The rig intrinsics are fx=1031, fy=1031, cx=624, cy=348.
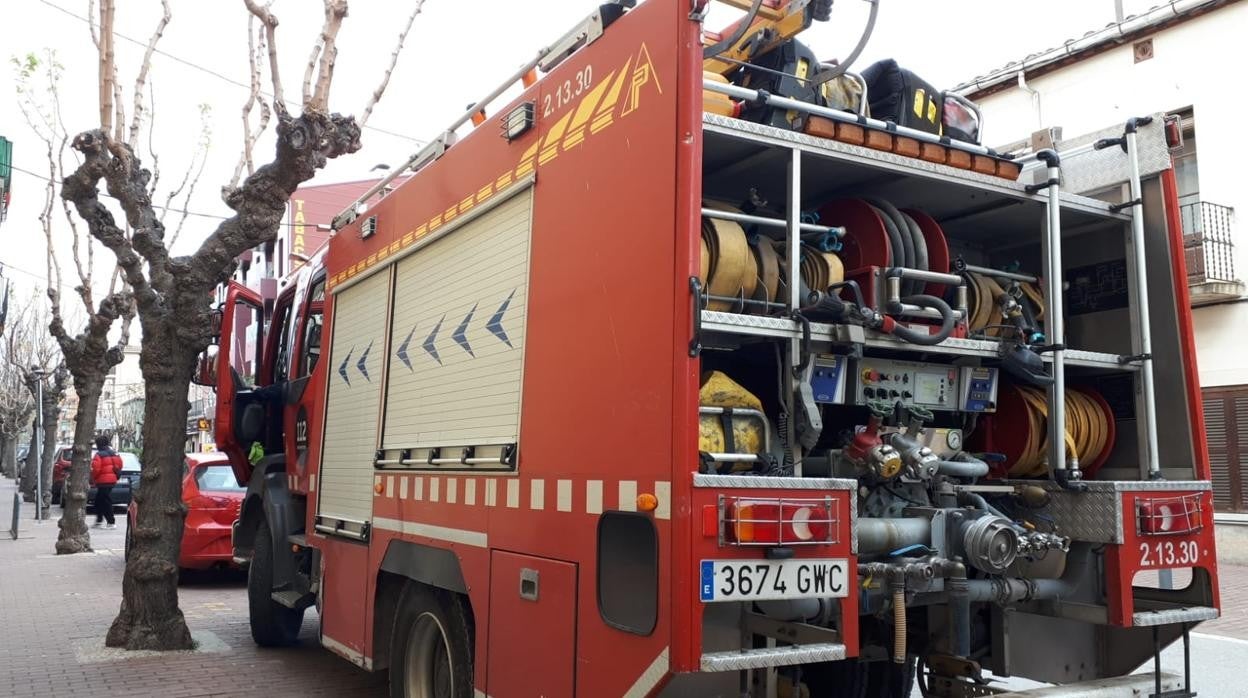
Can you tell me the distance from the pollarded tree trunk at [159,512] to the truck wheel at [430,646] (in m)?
3.91

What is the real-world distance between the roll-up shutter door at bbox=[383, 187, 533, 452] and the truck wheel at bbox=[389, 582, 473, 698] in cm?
73

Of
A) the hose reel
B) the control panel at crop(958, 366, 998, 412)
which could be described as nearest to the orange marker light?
the control panel at crop(958, 366, 998, 412)

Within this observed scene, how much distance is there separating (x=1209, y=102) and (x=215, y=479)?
1396 cm

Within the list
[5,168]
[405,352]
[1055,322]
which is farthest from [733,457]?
[5,168]

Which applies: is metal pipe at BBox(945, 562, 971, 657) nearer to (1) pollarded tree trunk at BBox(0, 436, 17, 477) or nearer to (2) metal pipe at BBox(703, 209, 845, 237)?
(2) metal pipe at BBox(703, 209, 845, 237)

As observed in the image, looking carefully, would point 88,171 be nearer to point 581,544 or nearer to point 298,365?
point 298,365

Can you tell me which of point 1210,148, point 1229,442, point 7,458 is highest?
point 1210,148

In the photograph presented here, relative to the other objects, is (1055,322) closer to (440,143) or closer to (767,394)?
(767,394)

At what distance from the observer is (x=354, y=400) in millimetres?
6031

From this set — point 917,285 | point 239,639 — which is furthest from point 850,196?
point 239,639

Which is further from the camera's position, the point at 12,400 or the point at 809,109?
the point at 12,400

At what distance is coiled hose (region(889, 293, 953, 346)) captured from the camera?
3.82 metres

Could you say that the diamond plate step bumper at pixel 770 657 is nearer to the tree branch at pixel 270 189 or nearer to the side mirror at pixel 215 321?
the tree branch at pixel 270 189

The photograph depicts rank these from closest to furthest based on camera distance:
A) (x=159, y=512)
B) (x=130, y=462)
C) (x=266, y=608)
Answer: (x=266, y=608) < (x=159, y=512) < (x=130, y=462)
